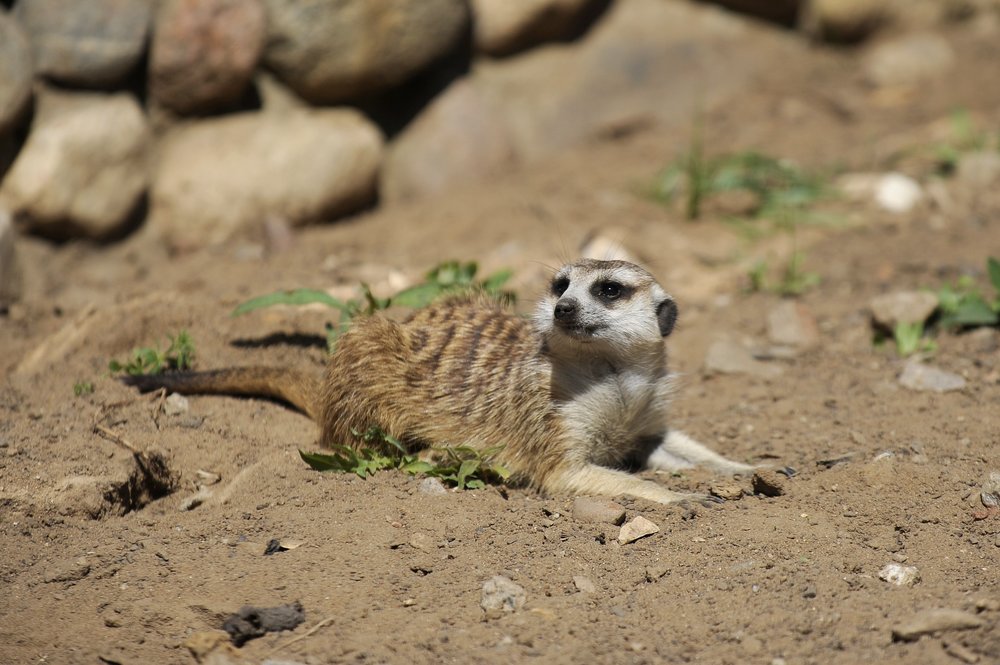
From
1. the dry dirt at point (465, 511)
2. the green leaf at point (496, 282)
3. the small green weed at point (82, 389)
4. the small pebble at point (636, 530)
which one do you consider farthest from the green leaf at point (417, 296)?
the small pebble at point (636, 530)

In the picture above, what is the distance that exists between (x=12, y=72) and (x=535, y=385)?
2795 millimetres

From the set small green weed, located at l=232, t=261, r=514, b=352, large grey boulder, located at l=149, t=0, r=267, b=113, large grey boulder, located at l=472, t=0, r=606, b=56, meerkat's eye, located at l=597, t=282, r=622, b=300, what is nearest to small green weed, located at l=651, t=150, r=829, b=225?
large grey boulder, located at l=472, t=0, r=606, b=56

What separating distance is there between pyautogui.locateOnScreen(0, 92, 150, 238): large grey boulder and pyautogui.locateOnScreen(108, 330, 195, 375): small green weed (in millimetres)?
1329

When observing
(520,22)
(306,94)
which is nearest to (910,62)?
(520,22)

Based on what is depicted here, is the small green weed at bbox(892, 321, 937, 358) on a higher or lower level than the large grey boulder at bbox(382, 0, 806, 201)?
lower

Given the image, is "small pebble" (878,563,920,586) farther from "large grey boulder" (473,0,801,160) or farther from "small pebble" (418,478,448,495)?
"large grey boulder" (473,0,801,160)

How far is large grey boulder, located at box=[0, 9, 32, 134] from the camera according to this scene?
436 centimetres

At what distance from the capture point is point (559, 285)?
3035 mm

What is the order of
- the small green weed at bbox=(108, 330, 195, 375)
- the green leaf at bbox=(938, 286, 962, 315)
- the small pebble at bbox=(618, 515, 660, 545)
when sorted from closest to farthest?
the small pebble at bbox=(618, 515, 660, 545), the small green weed at bbox=(108, 330, 195, 375), the green leaf at bbox=(938, 286, 962, 315)

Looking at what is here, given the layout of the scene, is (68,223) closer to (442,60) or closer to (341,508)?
(442,60)

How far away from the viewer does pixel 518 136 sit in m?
5.84

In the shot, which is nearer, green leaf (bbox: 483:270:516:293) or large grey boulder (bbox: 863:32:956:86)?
green leaf (bbox: 483:270:516:293)

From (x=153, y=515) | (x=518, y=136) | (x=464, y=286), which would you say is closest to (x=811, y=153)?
(x=518, y=136)

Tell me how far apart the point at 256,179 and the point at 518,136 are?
1567 mm
